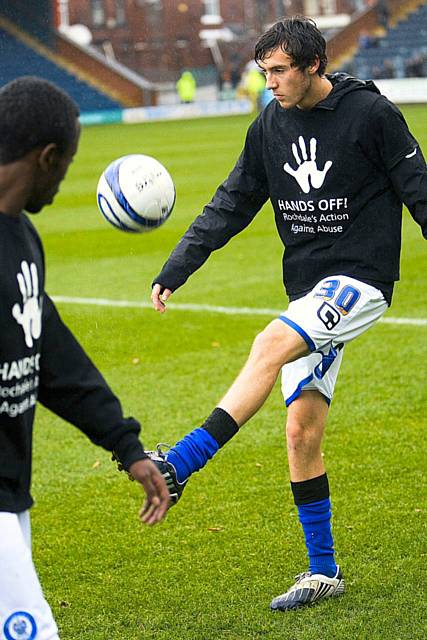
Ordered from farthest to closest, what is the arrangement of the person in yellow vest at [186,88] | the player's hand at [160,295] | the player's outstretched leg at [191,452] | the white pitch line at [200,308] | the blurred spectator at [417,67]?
the person in yellow vest at [186,88] < the blurred spectator at [417,67] < the white pitch line at [200,308] < the player's hand at [160,295] < the player's outstretched leg at [191,452]

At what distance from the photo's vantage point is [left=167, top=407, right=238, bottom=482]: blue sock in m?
4.11

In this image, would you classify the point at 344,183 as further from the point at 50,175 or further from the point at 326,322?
the point at 50,175

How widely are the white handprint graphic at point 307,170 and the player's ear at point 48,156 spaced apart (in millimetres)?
1775

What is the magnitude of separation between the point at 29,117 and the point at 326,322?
1.74m

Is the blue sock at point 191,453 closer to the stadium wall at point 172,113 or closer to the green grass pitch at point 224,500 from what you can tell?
the green grass pitch at point 224,500

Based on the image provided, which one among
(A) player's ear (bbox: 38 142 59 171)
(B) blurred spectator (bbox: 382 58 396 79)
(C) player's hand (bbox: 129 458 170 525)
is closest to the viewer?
(A) player's ear (bbox: 38 142 59 171)

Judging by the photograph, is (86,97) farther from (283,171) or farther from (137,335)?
(283,171)

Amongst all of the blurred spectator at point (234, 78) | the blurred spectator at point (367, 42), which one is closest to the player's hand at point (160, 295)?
the blurred spectator at point (367, 42)

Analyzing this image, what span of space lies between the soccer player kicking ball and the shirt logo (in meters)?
1.68

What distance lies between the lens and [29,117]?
2957 mm

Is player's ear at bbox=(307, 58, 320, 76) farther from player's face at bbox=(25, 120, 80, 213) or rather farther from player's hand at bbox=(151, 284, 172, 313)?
player's face at bbox=(25, 120, 80, 213)

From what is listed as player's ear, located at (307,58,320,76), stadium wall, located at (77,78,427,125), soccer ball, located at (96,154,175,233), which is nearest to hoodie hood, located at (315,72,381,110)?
player's ear, located at (307,58,320,76)

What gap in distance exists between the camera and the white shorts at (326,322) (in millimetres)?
4367

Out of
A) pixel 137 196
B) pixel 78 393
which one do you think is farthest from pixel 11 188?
pixel 137 196
